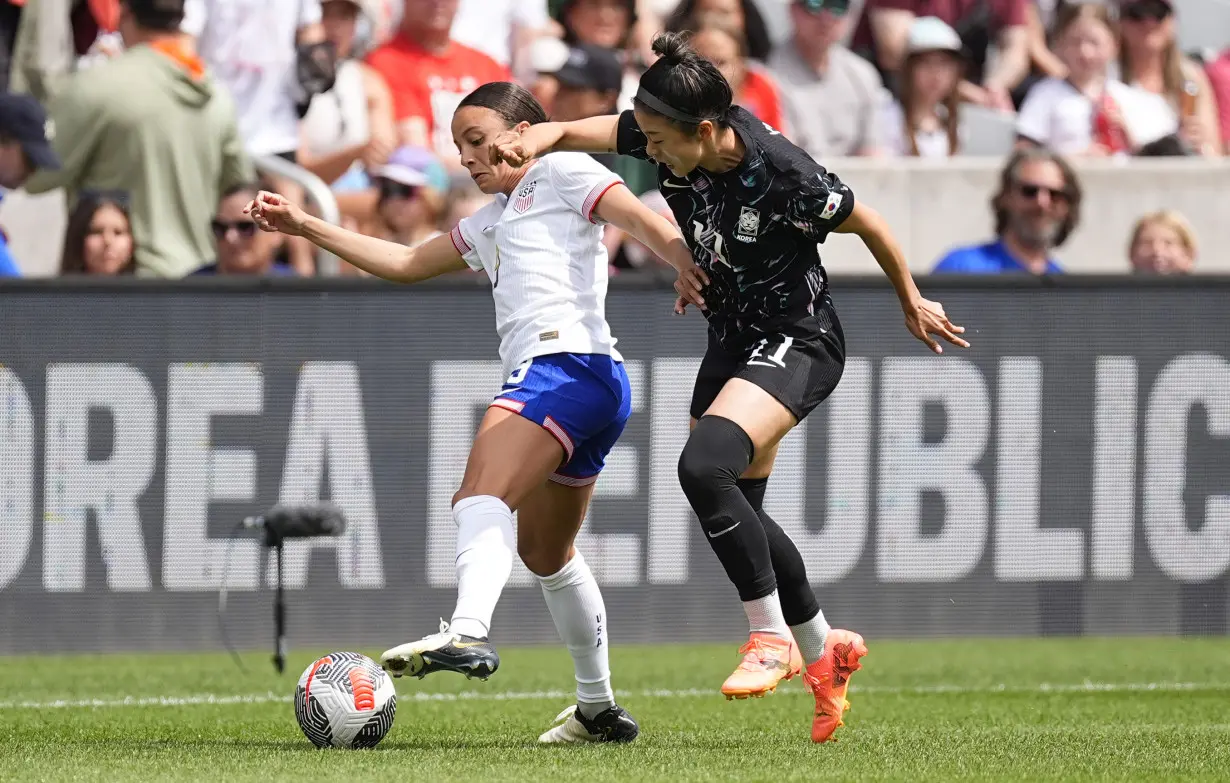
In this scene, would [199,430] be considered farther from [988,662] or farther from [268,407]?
[988,662]

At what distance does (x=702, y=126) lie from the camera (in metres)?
5.55

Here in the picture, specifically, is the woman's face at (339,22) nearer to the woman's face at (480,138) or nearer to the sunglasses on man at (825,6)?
the sunglasses on man at (825,6)

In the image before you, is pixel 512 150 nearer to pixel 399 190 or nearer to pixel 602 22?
pixel 399 190

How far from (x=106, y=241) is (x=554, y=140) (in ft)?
14.9

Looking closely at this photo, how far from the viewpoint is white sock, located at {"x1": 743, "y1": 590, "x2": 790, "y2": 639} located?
5.65 m

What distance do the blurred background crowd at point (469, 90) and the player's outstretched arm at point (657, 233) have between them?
3.99 meters

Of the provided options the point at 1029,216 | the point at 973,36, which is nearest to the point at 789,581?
the point at 1029,216

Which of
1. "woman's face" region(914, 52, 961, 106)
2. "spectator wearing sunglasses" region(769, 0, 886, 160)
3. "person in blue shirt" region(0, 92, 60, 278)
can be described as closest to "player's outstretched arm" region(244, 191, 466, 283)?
"person in blue shirt" region(0, 92, 60, 278)

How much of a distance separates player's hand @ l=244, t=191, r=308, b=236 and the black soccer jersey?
105cm

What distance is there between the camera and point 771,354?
18.9 feet

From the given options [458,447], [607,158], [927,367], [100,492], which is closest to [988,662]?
[927,367]

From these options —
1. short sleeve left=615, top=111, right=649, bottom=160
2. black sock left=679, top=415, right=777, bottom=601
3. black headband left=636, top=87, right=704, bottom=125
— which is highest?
black headband left=636, top=87, right=704, bottom=125

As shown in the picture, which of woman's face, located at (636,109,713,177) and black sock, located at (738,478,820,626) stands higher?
woman's face, located at (636,109,713,177)

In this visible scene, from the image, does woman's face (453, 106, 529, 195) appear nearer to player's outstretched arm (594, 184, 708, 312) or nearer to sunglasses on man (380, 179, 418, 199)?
player's outstretched arm (594, 184, 708, 312)
